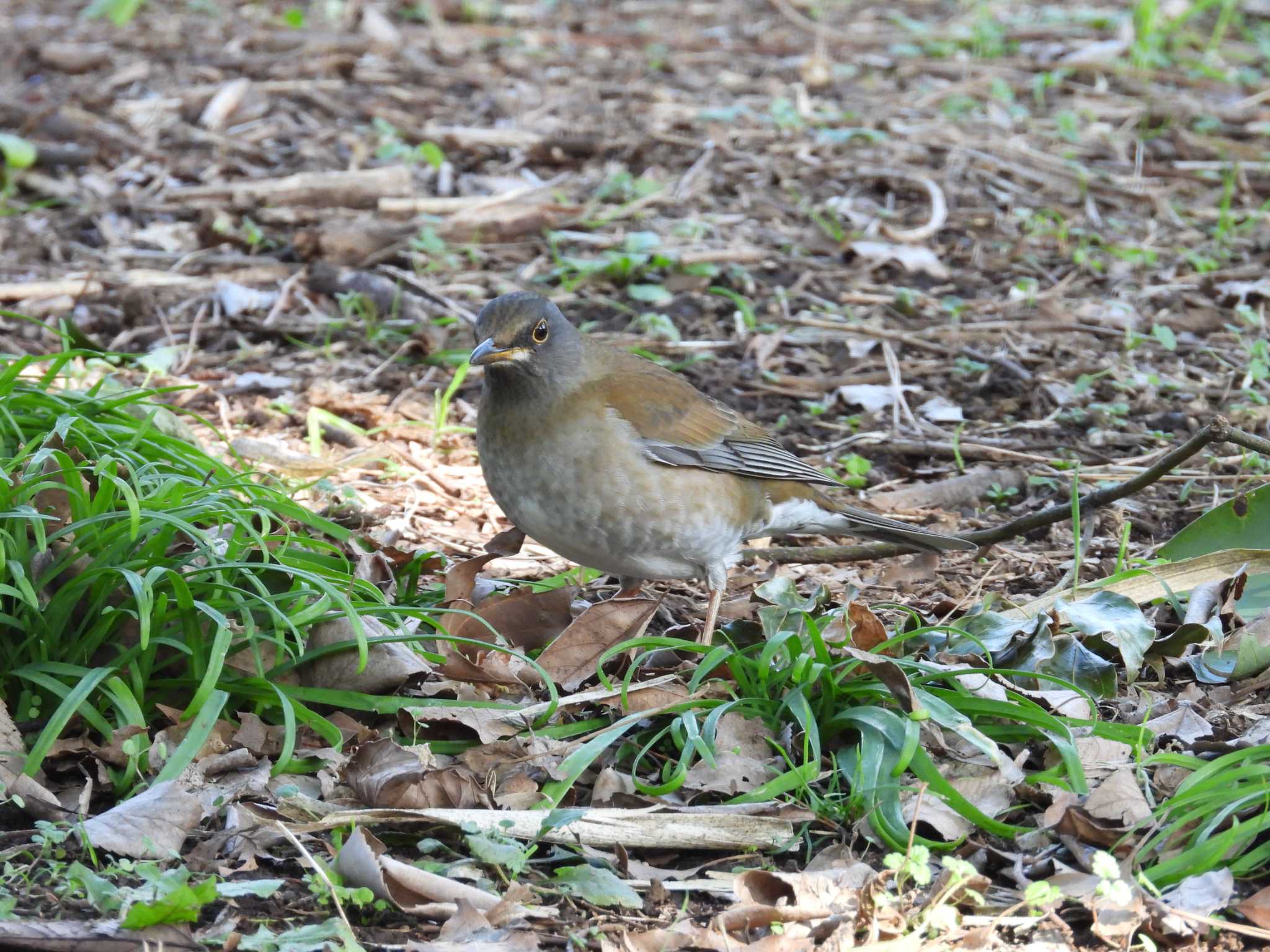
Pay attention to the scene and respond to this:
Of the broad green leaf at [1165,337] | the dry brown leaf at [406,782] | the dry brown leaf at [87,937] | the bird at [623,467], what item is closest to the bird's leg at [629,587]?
the bird at [623,467]

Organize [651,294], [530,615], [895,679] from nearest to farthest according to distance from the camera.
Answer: [895,679], [530,615], [651,294]

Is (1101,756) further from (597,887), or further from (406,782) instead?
(406,782)

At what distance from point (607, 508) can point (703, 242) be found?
3774 millimetres

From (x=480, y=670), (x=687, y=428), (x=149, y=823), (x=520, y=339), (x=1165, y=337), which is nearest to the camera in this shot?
(x=149, y=823)

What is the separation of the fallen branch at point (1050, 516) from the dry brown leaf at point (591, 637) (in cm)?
143

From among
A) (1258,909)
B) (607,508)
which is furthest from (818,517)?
(1258,909)

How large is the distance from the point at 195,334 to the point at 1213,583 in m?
5.14

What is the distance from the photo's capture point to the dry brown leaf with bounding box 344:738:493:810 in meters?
3.85

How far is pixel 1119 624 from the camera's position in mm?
4555

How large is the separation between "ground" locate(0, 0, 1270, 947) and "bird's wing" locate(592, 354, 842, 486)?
0.49 metres

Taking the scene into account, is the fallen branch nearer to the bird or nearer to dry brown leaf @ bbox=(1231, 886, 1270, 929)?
the bird

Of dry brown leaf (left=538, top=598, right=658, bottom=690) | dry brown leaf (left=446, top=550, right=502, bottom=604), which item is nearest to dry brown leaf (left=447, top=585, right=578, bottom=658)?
dry brown leaf (left=446, top=550, right=502, bottom=604)

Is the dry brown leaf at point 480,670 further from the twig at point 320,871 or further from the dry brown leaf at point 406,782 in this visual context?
the twig at point 320,871

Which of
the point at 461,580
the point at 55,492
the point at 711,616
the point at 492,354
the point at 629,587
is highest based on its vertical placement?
the point at 492,354
